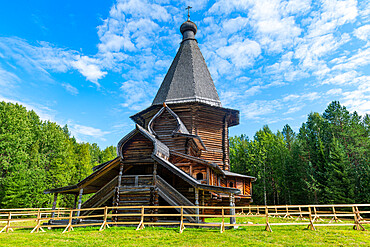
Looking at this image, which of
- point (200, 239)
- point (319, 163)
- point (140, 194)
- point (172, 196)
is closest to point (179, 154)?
point (172, 196)

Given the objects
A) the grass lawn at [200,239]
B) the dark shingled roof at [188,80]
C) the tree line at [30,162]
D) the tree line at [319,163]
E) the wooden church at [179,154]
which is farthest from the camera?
the tree line at [30,162]

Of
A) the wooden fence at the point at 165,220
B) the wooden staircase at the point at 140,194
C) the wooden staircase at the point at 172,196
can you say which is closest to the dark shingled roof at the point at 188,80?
the wooden staircase at the point at 140,194

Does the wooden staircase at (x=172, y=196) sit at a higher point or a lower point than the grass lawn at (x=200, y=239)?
higher

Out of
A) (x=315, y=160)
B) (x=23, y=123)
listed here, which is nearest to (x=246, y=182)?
(x=315, y=160)

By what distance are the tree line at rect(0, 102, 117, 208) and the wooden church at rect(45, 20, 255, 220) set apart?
14426 mm

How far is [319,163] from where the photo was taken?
29156mm

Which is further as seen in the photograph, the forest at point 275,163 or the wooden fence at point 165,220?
the forest at point 275,163

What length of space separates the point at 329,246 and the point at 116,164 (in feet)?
37.9

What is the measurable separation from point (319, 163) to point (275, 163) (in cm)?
891

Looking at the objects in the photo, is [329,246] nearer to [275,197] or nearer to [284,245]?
[284,245]

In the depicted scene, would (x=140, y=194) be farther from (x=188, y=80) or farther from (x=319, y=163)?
(x=319, y=163)

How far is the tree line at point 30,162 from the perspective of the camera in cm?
2723

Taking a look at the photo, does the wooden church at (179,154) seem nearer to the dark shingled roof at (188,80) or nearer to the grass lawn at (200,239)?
the dark shingled roof at (188,80)

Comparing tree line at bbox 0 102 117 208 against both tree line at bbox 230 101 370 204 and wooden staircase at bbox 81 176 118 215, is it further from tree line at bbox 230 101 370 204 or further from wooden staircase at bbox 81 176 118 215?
tree line at bbox 230 101 370 204
